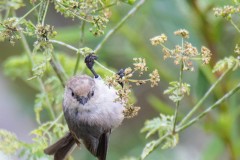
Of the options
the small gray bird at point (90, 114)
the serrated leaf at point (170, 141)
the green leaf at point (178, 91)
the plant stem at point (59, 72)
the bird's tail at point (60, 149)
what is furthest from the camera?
the small gray bird at point (90, 114)

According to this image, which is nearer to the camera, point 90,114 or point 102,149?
point 102,149

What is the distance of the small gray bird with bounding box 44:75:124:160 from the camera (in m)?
3.62

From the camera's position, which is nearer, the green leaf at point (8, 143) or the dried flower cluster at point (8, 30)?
the dried flower cluster at point (8, 30)

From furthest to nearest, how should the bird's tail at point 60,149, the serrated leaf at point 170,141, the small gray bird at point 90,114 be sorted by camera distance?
1. the small gray bird at point 90,114
2. the bird's tail at point 60,149
3. the serrated leaf at point 170,141

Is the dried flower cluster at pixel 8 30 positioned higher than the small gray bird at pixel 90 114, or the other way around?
the dried flower cluster at pixel 8 30

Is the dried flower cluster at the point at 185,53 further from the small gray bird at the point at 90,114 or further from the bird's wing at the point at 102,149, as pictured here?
the bird's wing at the point at 102,149

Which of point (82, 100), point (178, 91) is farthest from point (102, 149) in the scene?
point (178, 91)

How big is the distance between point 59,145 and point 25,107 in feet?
8.01

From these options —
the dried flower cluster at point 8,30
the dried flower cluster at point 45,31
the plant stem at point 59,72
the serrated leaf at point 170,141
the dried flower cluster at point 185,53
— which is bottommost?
the serrated leaf at point 170,141

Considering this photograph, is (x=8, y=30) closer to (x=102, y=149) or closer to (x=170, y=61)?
(x=102, y=149)

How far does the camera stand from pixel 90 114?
12.7 feet

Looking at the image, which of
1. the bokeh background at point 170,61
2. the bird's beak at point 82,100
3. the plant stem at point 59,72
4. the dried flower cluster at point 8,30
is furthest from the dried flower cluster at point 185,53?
the bokeh background at point 170,61

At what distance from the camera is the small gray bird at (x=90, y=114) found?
143 inches

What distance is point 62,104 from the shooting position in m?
3.60
